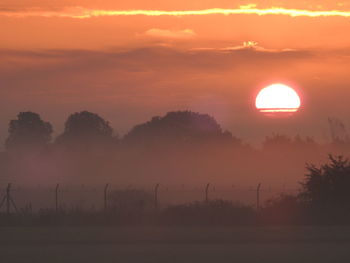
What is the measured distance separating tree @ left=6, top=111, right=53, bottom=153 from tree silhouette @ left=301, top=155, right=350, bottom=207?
243 ft

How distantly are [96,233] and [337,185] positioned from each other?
1180 cm

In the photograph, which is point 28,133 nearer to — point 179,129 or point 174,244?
point 179,129

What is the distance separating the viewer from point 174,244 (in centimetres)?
2636

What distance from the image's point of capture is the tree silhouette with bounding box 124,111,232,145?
10812cm

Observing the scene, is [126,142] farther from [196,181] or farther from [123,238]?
[123,238]

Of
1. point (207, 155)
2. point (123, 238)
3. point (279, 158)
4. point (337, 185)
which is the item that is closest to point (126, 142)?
point (207, 155)

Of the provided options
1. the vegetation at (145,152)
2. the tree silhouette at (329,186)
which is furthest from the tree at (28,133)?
the tree silhouette at (329,186)

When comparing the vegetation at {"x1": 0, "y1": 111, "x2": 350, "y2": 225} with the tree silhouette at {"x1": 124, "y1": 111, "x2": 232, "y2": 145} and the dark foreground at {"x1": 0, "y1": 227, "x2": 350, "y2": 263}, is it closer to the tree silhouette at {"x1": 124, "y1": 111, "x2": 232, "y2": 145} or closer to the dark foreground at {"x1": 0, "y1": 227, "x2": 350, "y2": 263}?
the tree silhouette at {"x1": 124, "y1": 111, "x2": 232, "y2": 145}

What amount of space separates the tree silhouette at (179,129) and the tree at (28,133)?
10196 mm

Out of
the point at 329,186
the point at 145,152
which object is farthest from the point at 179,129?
the point at 329,186

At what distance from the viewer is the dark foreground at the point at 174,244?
76.1ft

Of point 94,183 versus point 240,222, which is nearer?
point 240,222

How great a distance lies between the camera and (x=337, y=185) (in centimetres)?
3709

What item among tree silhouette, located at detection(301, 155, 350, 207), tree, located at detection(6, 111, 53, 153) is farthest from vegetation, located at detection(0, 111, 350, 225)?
tree silhouette, located at detection(301, 155, 350, 207)
